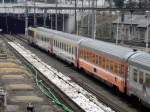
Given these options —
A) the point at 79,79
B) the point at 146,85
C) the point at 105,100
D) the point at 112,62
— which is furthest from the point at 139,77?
the point at 79,79

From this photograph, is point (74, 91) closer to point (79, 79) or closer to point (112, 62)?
point (112, 62)

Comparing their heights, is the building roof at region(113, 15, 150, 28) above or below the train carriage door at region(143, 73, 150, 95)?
above

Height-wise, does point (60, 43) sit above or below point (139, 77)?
below

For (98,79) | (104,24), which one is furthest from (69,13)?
(98,79)

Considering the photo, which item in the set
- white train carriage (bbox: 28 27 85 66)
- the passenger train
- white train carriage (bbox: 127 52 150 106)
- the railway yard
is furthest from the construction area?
white train carriage (bbox: 28 27 85 66)

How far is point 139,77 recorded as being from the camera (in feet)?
74.8

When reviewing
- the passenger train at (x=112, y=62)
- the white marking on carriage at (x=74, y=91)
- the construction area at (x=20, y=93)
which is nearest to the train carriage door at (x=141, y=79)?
the passenger train at (x=112, y=62)

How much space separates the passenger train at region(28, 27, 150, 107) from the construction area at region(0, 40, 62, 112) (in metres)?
3.91

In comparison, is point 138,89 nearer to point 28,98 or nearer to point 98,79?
point 28,98

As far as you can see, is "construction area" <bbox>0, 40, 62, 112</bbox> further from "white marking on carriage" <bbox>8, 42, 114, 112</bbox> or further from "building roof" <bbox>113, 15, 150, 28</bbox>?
"building roof" <bbox>113, 15, 150, 28</bbox>

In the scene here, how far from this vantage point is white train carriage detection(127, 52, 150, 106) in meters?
21.8

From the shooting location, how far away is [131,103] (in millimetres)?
24984

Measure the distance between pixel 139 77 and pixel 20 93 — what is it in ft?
23.8

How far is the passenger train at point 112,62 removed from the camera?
2256 centimetres
